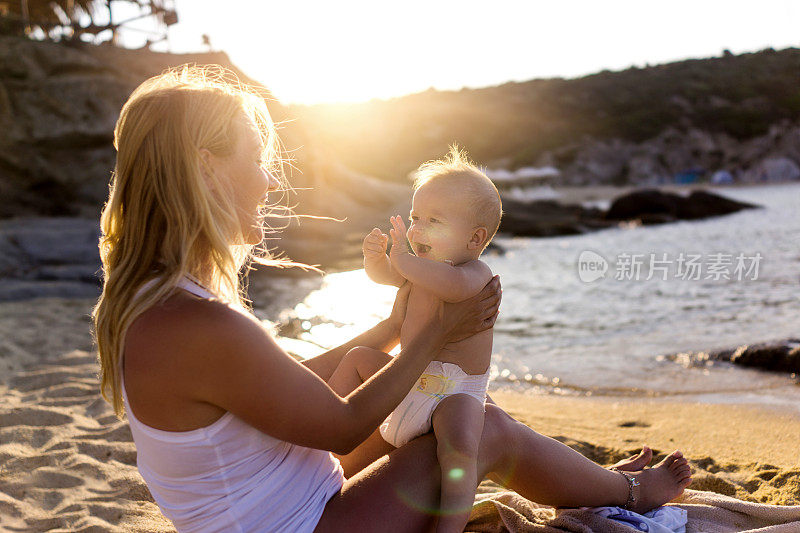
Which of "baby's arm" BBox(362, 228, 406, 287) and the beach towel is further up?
"baby's arm" BBox(362, 228, 406, 287)

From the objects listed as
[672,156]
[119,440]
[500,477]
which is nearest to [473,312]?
[500,477]

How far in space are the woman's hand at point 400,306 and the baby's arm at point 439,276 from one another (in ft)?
1.06

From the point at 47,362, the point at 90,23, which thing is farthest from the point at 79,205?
the point at 47,362

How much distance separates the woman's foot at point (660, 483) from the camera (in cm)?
245

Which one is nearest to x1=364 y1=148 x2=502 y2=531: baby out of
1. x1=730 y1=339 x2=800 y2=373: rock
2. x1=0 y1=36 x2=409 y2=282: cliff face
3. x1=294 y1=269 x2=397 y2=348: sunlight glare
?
x1=294 y1=269 x2=397 y2=348: sunlight glare

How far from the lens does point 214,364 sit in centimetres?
147

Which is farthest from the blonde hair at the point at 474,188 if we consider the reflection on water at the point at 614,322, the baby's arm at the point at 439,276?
the reflection on water at the point at 614,322

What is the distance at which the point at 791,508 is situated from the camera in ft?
7.93

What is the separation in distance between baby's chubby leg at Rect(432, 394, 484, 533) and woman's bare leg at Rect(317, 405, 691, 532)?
0.12 ft

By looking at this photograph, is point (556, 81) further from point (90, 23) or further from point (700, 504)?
point (700, 504)

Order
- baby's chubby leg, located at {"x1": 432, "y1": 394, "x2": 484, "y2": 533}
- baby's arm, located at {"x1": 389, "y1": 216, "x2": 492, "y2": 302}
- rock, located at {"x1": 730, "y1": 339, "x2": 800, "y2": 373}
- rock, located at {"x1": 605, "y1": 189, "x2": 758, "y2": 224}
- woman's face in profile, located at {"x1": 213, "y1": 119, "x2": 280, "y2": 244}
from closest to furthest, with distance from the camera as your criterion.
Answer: woman's face in profile, located at {"x1": 213, "y1": 119, "x2": 280, "y2": 244} < baby's chubby leg, located at {"x1": 432, "y1": 394, "x2": 484, "y2": 533} < baby's arm, located at {"x1": 389, "y1": 216, "x2": 492, "y2": 302} < rock, located at {"x1": 730, "y1": 339, "x2": 800, "y2": 373} < rock, located at {"x1": 605, "y1": 189, "x2": 758, "y2": 224}

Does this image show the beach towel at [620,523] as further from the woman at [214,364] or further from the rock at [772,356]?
the rock at [772,356]

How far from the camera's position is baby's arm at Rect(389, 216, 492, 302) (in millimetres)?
2207

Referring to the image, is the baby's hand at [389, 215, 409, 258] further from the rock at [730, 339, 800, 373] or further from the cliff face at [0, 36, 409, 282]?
the cliff face at [0, 36, 409, 282]
